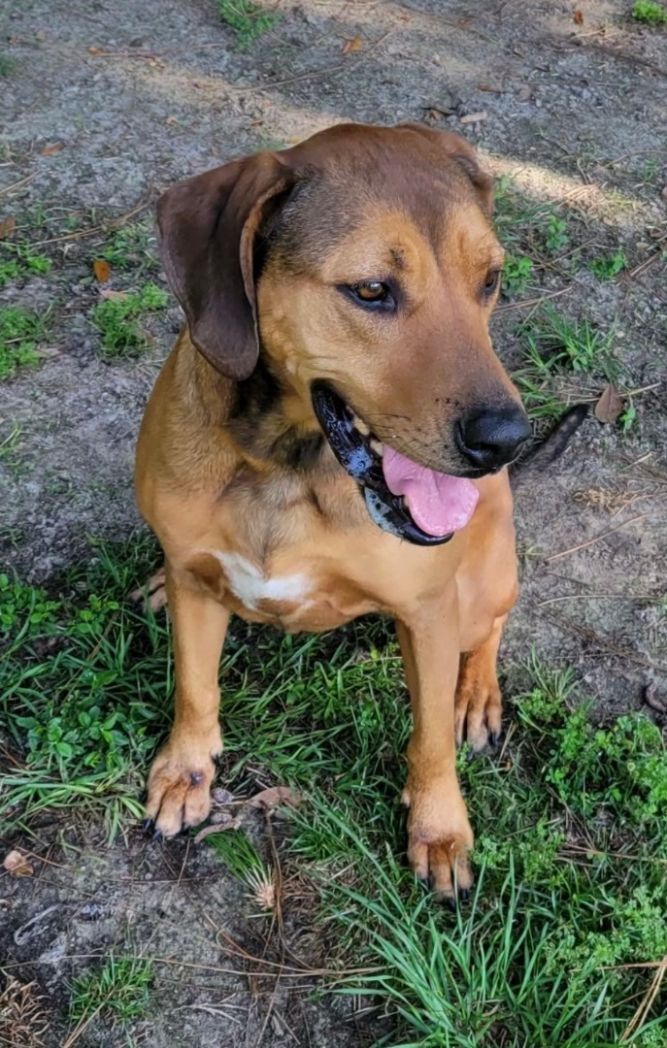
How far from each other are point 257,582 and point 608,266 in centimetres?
323

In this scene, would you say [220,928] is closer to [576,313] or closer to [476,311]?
[476,311]

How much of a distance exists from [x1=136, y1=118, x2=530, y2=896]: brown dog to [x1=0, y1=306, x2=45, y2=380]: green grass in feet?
6.00

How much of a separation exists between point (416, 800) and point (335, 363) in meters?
1.56

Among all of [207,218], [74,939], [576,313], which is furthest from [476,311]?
[576,313]

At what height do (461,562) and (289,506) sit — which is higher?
(289,506)

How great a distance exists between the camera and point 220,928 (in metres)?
3.24

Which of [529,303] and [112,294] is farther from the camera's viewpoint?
[529,303]

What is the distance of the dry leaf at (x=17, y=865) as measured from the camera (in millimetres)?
3299

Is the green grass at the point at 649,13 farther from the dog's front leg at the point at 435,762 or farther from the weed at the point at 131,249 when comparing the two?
the dog's front leg at the point at 435,762

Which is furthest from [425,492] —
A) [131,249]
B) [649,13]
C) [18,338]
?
[649,13]

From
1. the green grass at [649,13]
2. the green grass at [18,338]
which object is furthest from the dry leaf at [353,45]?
the green grass at [18,338]

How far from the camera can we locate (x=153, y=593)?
4004 millimetres

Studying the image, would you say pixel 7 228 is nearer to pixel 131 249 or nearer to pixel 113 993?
pixel 131 249

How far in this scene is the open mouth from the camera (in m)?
2.63
